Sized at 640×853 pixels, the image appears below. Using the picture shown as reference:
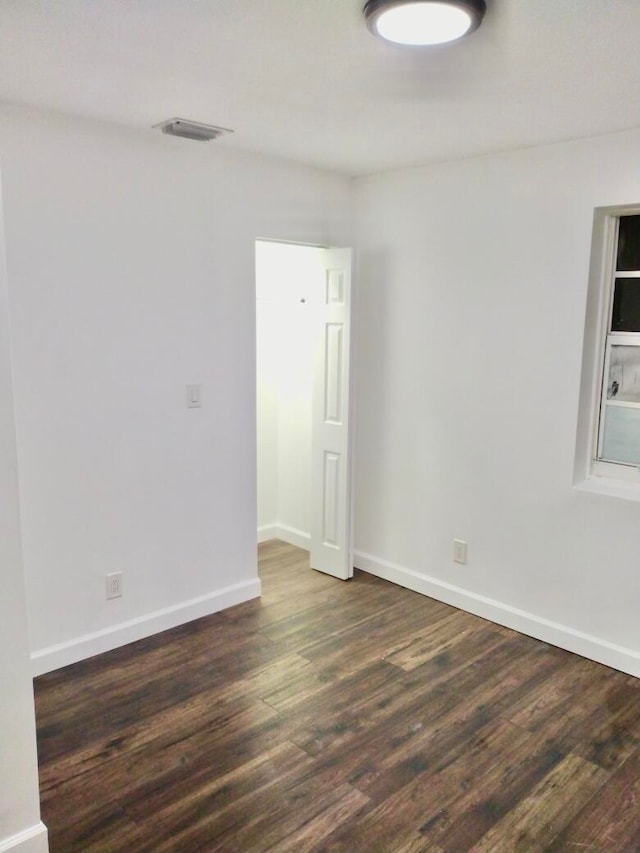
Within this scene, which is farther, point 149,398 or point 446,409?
point 446,409

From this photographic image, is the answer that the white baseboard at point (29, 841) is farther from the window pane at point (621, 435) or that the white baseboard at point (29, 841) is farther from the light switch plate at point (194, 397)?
the window pane at point (621, 435)

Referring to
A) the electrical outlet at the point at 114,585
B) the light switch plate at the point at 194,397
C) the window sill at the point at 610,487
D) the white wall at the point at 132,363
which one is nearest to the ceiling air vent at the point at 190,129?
the white wall at the point at 132,363

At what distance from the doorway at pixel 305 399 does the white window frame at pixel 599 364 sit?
4.29ft

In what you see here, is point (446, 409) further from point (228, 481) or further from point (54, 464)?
point (54, 464)

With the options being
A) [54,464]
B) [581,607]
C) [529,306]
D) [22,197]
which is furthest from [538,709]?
[22,197]

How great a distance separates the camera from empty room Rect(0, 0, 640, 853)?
206 cm

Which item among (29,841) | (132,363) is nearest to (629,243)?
(132,363)

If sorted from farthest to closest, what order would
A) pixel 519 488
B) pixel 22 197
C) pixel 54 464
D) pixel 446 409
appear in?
1. pixel 446 409
2. pixel 519 488
3. pixel 54 464
4. pixel 22 197

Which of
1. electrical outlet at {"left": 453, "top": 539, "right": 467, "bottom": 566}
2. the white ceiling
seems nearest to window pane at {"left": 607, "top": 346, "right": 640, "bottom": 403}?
the white ceiling

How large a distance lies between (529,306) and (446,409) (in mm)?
721

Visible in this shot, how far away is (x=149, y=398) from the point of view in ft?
10.5

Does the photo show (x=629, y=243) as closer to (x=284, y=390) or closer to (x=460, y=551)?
(x=460, y=551)

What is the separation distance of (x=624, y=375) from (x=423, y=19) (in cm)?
196

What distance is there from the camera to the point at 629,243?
3.06 metres
